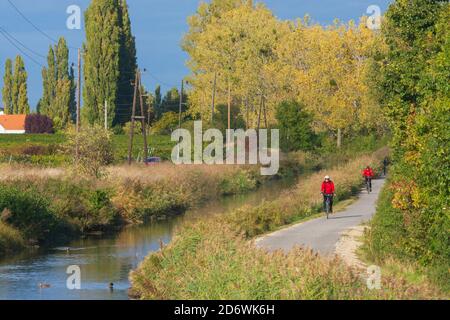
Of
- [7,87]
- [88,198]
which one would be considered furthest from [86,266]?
[7,87]

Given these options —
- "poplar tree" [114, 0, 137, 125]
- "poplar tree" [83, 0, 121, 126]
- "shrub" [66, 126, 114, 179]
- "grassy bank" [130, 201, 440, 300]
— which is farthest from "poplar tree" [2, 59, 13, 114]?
"grassy bank" [130, 201, 440, 300]

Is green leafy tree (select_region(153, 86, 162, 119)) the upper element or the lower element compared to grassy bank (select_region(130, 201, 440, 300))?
upper

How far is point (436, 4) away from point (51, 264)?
12878 mm

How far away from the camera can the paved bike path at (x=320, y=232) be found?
91.3ft

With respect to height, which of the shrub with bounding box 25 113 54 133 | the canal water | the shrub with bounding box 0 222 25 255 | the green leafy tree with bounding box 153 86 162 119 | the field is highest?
the green leafy tree with bounding box 153 86 162 119

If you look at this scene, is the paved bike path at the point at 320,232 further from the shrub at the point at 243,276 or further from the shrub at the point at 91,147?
the shrub at the point at 91,147

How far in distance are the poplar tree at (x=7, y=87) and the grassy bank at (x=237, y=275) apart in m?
111

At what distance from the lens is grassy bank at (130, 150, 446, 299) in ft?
52.5

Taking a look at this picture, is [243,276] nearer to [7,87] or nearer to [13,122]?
[13,122]

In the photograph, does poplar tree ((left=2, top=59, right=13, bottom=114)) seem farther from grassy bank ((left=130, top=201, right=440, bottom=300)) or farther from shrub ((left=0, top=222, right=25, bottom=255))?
grassy bank ((left=130, top=201, right=440, bottom=300))

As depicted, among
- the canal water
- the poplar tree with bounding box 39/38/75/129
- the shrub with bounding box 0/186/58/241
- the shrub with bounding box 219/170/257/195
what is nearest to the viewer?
the canal water

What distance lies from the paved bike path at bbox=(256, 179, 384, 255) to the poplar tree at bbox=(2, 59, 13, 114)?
95768 mm
